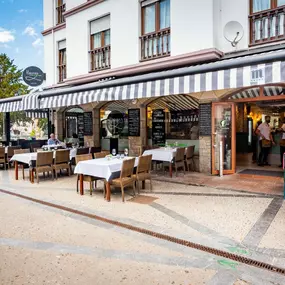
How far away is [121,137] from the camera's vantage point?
13516 millimetres

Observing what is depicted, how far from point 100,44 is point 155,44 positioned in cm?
343

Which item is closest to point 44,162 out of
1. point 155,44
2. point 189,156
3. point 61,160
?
point 61,160

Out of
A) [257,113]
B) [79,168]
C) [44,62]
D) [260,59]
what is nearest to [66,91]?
[79,168]

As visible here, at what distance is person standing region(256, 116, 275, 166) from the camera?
11078 millimetres

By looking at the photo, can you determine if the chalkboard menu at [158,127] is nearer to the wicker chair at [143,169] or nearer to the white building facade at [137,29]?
the white building facade at [137,29]

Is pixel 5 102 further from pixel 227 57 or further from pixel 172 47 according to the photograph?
pixel 227 57

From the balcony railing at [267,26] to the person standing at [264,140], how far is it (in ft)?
12.3

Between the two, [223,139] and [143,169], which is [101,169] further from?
[223,139]

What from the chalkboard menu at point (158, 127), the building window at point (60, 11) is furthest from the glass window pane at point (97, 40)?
the chalkboard menu at point (158, 127)

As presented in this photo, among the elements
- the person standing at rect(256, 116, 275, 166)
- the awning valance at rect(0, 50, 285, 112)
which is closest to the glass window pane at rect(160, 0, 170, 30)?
the awning valance at rect(0, 50, 285, 112)

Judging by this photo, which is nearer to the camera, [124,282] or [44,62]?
[124,282]

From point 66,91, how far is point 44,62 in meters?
9.65

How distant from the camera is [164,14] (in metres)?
10.4

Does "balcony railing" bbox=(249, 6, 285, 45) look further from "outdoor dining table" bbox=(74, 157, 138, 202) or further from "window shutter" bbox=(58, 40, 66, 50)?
"window shutter" bbox=(58, 40, 66, 50)
